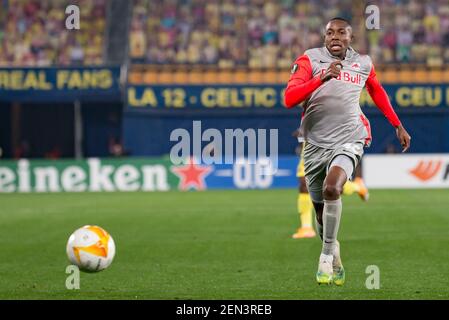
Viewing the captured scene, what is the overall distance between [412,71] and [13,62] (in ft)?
39.3

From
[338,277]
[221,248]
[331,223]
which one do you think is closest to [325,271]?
[338,277]

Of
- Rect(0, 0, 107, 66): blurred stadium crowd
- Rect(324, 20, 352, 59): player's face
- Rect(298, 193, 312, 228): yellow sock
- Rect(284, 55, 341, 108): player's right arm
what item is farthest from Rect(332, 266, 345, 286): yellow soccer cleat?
Rect(0, 0, 107, 66): blurred stadium crowd

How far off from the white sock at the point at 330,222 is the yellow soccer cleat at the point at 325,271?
7 centimetres

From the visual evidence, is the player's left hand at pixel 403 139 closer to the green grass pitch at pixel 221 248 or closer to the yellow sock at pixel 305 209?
the green grass pitch at pixel 221 248

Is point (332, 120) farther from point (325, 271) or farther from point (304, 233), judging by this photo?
point (304, 233)

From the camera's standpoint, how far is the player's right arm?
332 inches

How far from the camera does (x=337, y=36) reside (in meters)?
8.79

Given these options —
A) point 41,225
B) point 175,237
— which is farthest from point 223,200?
point 175,237

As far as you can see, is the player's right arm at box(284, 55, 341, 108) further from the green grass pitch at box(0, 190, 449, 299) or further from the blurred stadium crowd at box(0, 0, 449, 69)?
the blurred stadium crowd at box(0, 0, 449, 69)

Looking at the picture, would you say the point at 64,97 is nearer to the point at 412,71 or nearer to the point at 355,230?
the point at 412,71

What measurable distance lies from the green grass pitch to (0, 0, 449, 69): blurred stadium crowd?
362 inches

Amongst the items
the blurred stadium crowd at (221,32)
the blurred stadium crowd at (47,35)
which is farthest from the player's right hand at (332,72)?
the blurred stadium crowd at (47,35)

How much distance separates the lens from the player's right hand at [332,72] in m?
8.38

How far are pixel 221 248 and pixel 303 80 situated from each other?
4.44 meters
